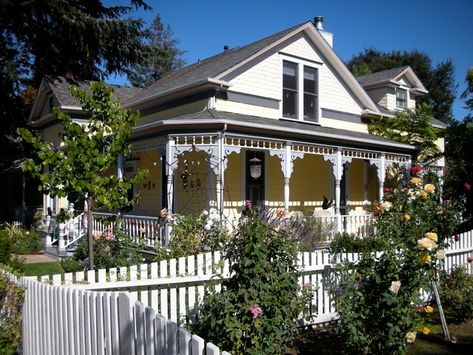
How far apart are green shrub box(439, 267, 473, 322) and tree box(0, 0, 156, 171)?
58.6 ft

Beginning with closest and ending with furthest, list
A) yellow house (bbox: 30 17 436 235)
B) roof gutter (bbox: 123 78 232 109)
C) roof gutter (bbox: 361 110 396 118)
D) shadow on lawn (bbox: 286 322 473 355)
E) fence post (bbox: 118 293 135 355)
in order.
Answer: fence post (bbox: 118 293 135 355) → shadow on lawn (bbox: 286 322 473 355) → yellow house (bbox: 30 17 436 235) → roof gutter (bbox: 123 78 232 109) → roof gutter (bbox: 361 110 396 118)

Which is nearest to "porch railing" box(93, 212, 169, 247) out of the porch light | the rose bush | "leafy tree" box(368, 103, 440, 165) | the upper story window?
the porch light

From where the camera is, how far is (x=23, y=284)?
5398 mm

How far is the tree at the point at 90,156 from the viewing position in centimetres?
738

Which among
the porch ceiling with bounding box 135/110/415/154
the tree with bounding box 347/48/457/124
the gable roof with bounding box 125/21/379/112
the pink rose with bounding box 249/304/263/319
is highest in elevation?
the tree with bounding box 347/48/457/124

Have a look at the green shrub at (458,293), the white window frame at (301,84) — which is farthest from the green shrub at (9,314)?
the white window frame at (301,84)

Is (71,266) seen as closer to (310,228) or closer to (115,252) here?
(115,252)

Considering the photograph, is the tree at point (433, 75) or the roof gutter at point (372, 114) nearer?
the roof gutter at point (372, 114)

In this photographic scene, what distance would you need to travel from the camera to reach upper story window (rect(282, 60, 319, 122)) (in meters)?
16.6

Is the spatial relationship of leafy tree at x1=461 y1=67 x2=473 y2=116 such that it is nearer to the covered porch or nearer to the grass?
the covered porch

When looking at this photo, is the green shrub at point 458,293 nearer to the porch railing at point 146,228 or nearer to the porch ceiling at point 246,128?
the porch railing at point 146,228

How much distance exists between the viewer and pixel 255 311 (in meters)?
4.47

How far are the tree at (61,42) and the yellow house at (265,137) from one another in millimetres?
3267

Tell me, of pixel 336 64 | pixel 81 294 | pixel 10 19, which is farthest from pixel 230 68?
pixel 10 19
